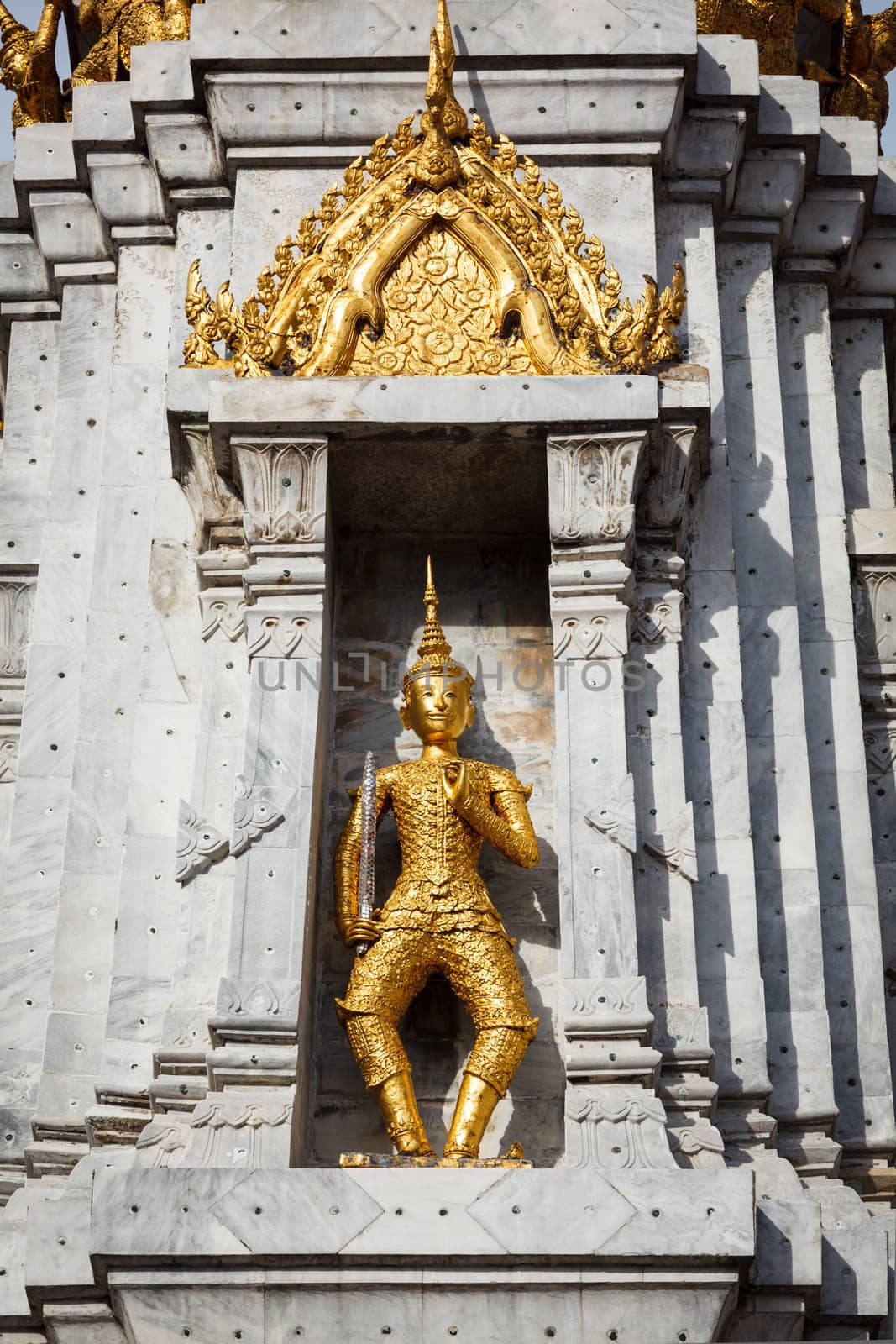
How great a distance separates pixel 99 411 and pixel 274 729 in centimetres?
308

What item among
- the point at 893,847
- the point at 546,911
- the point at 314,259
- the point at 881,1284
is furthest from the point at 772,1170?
the point at 314,259

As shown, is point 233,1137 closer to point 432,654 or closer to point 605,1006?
point 605,1006

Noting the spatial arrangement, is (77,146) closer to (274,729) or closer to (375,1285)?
(274,729)

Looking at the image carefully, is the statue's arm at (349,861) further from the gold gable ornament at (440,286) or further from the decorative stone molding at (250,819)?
the gold gable ornament at (440,286)

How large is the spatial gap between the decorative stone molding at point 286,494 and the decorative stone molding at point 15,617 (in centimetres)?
224

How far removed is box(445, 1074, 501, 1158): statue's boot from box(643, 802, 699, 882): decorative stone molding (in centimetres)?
152

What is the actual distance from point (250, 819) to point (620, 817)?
1.89m

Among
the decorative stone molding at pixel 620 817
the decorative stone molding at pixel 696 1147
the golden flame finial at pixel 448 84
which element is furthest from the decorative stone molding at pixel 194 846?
the golden flame finial at pixel 448 84

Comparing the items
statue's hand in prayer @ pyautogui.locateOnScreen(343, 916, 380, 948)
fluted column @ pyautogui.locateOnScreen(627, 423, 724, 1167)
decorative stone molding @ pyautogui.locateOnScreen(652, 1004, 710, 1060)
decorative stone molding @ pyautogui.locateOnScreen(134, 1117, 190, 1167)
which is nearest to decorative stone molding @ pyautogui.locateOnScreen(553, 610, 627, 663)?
fluted column @ pyautogui.locateOnScreen(627, 423, 724, 1167)

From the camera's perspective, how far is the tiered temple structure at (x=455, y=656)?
34.8 ft

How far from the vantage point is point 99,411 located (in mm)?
14250

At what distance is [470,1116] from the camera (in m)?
11.5

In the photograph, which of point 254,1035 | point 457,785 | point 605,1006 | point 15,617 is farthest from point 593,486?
point 15,617

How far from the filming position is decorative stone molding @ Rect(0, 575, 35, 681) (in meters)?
14.1
